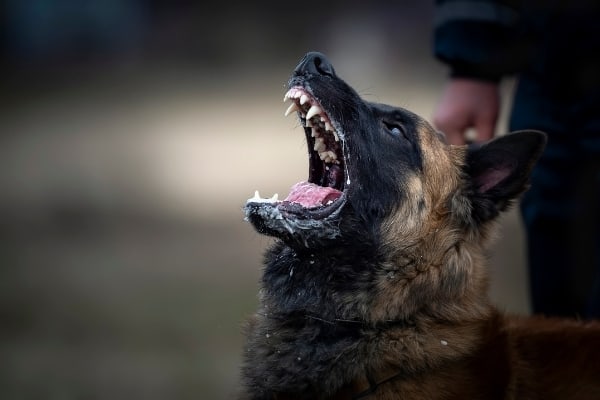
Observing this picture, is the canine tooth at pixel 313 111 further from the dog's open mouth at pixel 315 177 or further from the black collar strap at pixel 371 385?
the black collar strap at pixel 371 385

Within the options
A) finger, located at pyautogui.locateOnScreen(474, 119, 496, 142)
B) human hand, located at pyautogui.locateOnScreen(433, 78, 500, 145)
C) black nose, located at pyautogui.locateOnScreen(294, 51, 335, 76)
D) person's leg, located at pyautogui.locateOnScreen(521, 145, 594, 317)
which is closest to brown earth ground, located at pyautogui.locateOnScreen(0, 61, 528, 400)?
human hand, located at pyautogui.locateOnScreen(433, 78, 500, 145)

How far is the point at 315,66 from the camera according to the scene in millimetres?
3318

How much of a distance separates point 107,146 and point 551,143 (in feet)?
31.6

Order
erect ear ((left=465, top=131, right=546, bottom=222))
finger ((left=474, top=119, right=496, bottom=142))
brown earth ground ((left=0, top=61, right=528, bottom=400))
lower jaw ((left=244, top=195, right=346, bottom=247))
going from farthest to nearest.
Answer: brown earth ground ((left=0, top=61, right=528, bottom=400)), finger ((left=474, top=119, right=496, bottom=142)), erect ear ((left=465, top=131, right=546, bottom=222)), lower jaw ((left=244, top=195, right=346, bottom=247))

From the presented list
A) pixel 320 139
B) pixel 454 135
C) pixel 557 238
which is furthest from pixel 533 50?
pixel 320 139

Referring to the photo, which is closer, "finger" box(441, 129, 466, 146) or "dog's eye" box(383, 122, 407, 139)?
"dog's eye" box(383, 122, 407, 139)

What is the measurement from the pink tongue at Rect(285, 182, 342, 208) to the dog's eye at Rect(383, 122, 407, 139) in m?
0.30

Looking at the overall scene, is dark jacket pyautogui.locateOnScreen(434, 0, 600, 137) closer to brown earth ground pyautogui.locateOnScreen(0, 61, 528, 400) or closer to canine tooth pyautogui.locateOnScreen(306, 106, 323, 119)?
brown earth ground pyautogui.locateOnScreen(0, 61, 528, 400)

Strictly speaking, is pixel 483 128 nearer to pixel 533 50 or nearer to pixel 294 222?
pixel 533 50

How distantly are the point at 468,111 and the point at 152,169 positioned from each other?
315 inches

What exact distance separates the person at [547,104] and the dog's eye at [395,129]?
0.65 m

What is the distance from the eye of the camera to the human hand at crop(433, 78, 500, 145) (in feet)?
13.3

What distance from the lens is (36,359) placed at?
5453mm

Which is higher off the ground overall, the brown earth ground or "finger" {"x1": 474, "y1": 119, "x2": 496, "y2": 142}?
the brown earth ground
